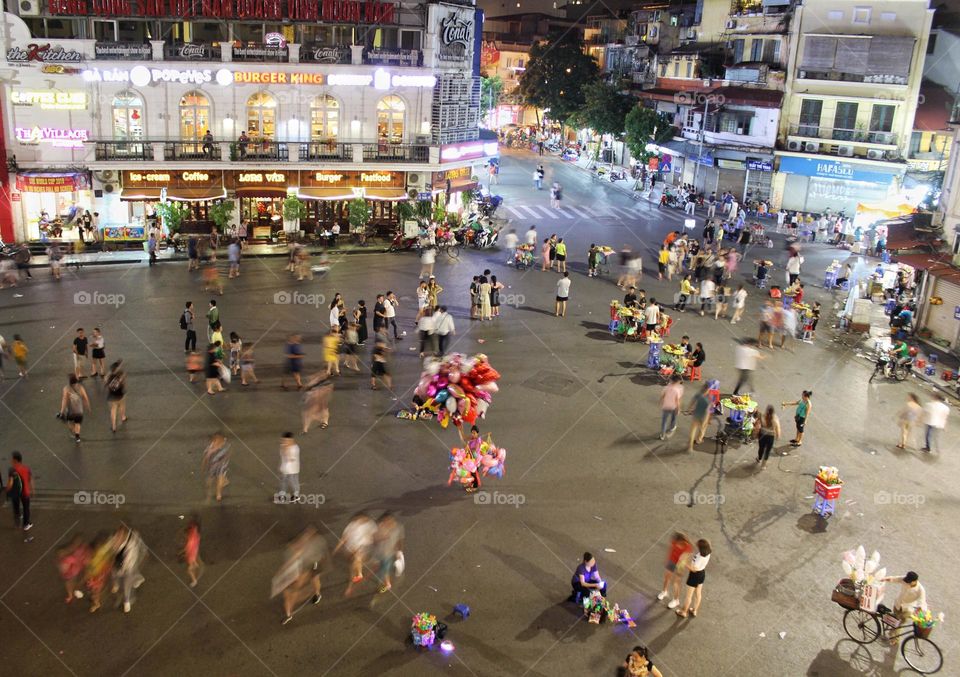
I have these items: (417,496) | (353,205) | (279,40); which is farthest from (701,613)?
(279,40)

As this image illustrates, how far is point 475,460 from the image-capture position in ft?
50.2

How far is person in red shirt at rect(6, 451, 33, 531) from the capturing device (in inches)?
524

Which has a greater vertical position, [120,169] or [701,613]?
[120,169]

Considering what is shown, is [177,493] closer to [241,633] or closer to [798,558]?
[241,633]

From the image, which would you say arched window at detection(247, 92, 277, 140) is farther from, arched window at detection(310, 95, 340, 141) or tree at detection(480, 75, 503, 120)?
tree at detection(480, 75, 503, 120)

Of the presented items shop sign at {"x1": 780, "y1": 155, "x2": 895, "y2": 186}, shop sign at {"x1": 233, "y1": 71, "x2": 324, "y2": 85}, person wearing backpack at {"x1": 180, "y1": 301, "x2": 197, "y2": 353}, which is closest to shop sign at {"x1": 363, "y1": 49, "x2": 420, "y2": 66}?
shop sign at {"x1": 233, "y1": 71, "x2": 324, "y2": 85}

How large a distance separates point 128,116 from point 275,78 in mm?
6409

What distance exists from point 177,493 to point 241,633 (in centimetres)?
433

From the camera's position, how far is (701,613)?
491 inches

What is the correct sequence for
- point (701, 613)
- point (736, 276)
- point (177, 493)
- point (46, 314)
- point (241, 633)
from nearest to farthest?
point (241, 633), point (701, 613), point (177, 493), point (46, 314), point (736, 276)

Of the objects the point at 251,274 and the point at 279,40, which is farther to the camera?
the point at 279,40

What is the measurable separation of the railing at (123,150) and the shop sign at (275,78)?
4.82 meters

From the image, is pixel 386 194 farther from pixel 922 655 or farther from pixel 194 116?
pixel 922 655

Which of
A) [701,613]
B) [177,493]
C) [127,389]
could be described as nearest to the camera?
[701,613]
